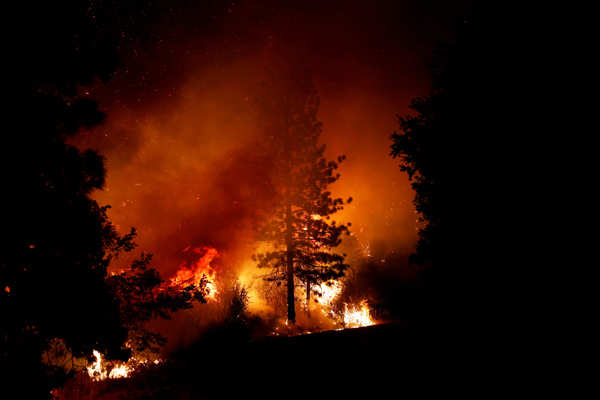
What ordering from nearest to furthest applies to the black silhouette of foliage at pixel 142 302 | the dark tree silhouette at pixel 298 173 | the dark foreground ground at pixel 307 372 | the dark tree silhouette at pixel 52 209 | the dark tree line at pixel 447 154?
the dark tree silhouette at pixel 52 209
the dark foreground ground at pixel 307 372
the black silhouette of foliage at pixel 142 302
the dark tree line at pixel 447 154
the dark tree silhouette at pixel 298 173

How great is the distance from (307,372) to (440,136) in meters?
7.55

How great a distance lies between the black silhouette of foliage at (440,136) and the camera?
898 centimetres

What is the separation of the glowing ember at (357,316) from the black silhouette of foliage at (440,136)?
13.7 m

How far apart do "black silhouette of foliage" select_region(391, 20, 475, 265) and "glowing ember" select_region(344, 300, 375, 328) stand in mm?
13669

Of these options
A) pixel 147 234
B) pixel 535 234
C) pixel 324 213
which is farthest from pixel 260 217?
pixel 147 234

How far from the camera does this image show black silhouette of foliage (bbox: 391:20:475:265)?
8.98 m

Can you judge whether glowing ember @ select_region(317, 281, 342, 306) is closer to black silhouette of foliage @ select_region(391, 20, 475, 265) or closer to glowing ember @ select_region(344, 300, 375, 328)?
glowing ember @ select_region(344, 300, 375, 328)

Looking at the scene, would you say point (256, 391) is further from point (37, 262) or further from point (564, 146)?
point (564, 146)

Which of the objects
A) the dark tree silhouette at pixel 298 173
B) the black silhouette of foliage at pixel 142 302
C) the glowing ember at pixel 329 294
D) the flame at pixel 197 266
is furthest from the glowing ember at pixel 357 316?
the black silhouette of foliage at pixel 142 302

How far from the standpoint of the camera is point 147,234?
33750 millimetres

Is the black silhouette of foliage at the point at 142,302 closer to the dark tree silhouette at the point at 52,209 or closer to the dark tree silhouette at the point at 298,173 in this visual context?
the dark tree silhouette at the point at 52,209

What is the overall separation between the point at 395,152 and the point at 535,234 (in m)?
4.88

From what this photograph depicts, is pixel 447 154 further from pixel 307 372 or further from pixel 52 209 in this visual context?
pixel 52 209

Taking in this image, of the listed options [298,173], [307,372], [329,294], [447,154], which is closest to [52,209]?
[307,372]
